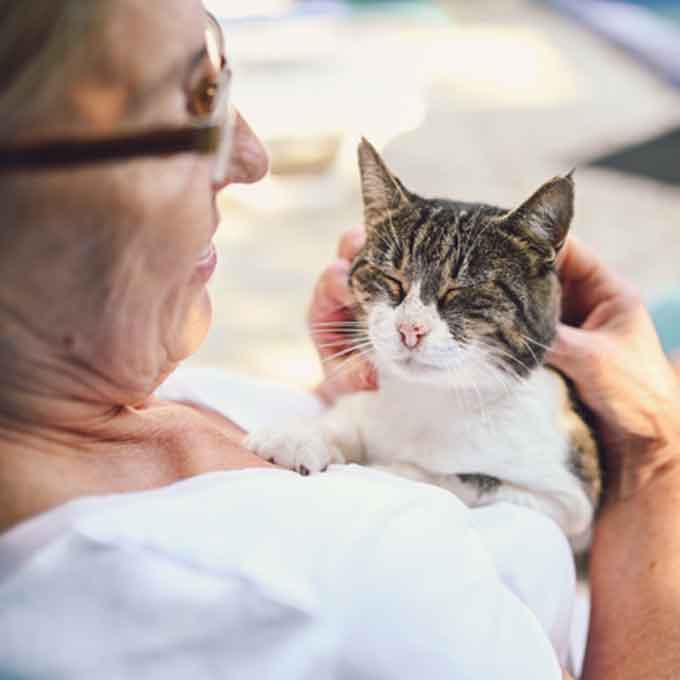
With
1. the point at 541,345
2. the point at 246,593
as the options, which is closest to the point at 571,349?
the point at 541,345

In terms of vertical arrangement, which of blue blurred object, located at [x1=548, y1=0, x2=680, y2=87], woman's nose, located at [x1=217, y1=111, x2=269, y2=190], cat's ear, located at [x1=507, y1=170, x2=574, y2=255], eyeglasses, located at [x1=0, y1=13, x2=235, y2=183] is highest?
eyeglasses, located at [x1=0, y1=13, x2=235, y2=183]

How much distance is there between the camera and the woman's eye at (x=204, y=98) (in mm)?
669

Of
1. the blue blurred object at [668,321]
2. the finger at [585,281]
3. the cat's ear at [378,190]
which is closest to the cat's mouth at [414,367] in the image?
the cat's ear at [378,190]

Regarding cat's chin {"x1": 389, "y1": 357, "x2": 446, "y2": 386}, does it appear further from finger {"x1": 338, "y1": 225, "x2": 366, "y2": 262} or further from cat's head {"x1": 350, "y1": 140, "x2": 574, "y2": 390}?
finger {"x1": 338, "y1": 225, "x2": 366, "y2": 262}

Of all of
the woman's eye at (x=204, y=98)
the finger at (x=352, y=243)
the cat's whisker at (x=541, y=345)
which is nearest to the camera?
the woman's eye at (x=204, y=98)

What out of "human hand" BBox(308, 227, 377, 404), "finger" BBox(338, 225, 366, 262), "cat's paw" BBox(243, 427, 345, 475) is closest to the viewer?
"cat's paw" BBox(243, 427, 345, 475)

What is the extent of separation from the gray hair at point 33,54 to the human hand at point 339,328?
58cm

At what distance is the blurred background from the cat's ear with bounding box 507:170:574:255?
880mm

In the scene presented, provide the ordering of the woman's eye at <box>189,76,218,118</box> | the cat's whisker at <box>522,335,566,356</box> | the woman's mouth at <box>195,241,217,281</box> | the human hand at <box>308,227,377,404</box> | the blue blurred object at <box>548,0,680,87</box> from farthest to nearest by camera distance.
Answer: the blue blurred object at <box>548,0,680,87</box> < the human hand at <box>308,227,377,404</box> < the cat's whisker at <box>522,335,566,356</box> < the woman's mouth at <box>195,241,217,281</box> < the woman's eye at <box>189,76,218,118</box>

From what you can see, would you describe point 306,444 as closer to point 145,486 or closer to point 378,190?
point 145,486

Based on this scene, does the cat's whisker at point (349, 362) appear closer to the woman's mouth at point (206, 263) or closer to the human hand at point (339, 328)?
the human hand at point (339, 328)

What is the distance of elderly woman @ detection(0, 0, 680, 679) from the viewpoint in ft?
1.90

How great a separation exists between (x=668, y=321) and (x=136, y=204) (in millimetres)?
1088

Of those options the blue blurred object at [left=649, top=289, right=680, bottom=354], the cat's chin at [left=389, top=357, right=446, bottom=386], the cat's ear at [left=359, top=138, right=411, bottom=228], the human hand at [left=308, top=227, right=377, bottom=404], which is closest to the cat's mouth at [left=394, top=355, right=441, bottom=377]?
the cat's chin at [left=389, top=357, right=446, bottom=386]
